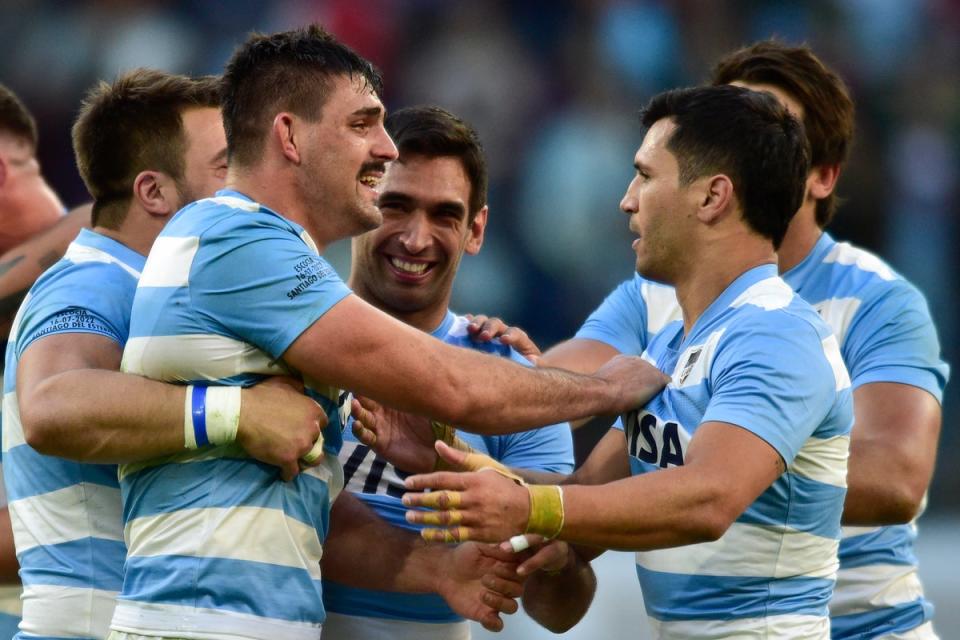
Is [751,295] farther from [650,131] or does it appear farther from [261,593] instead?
[261,593]

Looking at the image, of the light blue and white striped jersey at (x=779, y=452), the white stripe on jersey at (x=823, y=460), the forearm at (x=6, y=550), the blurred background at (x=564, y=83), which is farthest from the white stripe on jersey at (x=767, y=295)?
the blurred background at (x=564, y=83)

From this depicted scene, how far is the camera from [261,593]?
3613mm

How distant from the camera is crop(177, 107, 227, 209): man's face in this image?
4593 millimetres

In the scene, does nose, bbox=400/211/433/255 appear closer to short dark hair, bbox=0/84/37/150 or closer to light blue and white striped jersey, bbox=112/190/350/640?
light blue and white striped jersey, bbox=112/190/350/640

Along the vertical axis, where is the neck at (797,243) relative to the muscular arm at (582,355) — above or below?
above

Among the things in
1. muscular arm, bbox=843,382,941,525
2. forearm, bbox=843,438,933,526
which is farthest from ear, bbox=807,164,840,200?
forearm, bbox=843,438,933,526

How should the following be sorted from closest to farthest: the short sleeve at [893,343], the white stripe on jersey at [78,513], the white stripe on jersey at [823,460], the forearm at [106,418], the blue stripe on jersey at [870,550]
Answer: the forearm at [106,418] < the white stripe on jersey at [823,460] < the white stripe on jersey at [78,513] < the short sleeve at [893,343] < the blue stripe on jersey at [870,550]

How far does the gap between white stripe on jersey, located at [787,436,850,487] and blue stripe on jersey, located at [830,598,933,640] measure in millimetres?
Result: 1304

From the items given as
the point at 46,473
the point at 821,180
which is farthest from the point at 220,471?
→ the point at 821,180

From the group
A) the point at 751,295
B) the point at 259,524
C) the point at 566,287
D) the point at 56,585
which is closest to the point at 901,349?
the point at 751,295

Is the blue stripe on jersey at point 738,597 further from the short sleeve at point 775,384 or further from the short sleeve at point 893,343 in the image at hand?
the short sleeve at point 893,343

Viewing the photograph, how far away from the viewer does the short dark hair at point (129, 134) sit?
14.9 ft

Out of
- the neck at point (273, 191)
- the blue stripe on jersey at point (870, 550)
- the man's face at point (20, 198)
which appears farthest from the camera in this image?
the man's face at point (20, 198)

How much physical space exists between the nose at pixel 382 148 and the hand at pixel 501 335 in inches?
37.3
